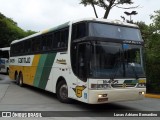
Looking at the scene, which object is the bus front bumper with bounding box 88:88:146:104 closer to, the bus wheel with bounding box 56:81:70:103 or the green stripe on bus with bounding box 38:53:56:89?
the bus wheel with bounding box 56:81:70:103

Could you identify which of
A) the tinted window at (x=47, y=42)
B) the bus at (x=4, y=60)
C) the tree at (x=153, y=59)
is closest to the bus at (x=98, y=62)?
the tinted window at (x=47, y=42)

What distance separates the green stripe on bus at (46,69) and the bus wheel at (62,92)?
1384 millimetres

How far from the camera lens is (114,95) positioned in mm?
10508

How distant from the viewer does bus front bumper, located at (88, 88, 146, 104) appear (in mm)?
10188

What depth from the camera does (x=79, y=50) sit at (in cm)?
1110

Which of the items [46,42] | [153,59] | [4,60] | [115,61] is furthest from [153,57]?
[4,60]

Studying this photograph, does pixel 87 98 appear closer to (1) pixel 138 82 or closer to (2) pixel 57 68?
(1) pixel 138 82

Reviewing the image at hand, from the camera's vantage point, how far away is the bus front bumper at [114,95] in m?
10.2

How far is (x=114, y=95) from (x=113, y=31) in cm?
234

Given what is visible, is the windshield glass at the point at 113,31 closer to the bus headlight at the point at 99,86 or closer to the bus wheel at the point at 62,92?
the bus headlight at the point at 99,86

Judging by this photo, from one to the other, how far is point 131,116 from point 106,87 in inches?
→ 49.3

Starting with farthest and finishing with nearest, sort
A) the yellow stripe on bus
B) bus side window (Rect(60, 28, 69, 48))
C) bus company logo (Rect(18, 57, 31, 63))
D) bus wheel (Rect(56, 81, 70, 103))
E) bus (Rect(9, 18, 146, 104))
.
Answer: bus company logo (Rect(18, 57, 31, 63)) → the yellow stripe on bus → bus wheel (Rect(56, 81, 70, 103)) → bus side window (Rect(60, 28, 69, 48)) → bus (Rect(9, 18, 146, 104))

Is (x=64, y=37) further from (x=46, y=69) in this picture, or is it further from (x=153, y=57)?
(x=153, y=57)

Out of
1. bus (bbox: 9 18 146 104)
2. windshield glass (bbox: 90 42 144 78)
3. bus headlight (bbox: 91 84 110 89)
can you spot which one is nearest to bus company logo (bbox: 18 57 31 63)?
bus (bbox: 9 18 146 104)
